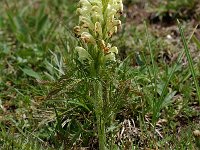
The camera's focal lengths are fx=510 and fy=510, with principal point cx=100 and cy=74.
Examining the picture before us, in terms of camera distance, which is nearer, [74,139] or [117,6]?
[117,6]

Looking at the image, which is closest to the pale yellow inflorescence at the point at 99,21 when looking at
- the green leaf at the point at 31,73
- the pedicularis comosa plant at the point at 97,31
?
the pedicularis comosa plant at the point at 97,31

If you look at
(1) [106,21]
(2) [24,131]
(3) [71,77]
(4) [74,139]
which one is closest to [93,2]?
(1) [106,21]

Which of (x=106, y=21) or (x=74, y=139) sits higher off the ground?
(x=106, y=21)

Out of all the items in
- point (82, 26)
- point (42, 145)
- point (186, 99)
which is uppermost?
point (82, 26)

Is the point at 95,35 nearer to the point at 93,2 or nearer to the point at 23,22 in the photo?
the point at 93,2

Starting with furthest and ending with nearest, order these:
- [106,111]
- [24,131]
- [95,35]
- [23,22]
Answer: [23,22] < [24,131] < [106,111] < [95,35]

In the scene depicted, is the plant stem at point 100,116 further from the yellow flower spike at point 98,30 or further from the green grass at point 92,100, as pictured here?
the yellow flower spike at point 98,30

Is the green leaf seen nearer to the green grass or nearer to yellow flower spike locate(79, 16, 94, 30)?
the green grass
